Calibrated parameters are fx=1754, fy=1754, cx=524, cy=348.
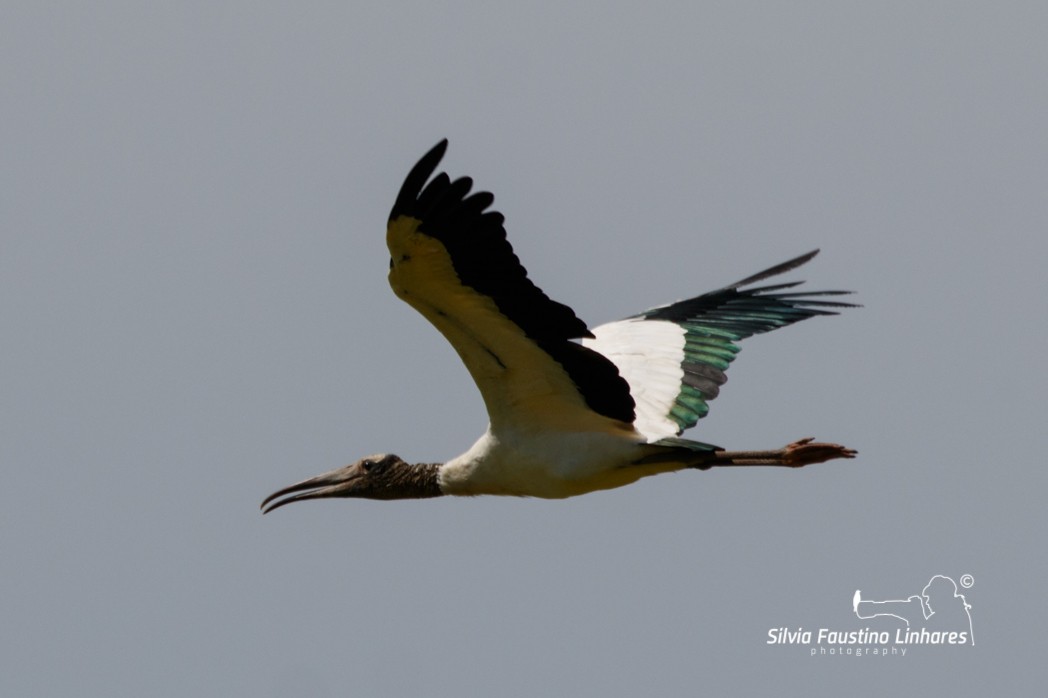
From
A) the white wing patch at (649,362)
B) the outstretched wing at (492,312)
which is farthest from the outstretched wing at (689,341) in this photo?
the outstretched wing at (492,312)

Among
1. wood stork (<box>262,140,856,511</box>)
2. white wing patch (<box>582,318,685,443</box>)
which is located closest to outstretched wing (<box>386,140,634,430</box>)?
wood stork (<box>262,140,856,511</box>)

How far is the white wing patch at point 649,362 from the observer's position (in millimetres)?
11539

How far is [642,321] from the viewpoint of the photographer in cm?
1304

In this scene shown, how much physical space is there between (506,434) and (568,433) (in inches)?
15.2

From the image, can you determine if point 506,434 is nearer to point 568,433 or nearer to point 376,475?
point 568,433

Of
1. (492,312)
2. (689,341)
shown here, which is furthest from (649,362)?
(492,312)

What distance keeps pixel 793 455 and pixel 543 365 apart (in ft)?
5.95

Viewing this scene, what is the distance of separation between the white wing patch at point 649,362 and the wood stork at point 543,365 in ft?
0.05

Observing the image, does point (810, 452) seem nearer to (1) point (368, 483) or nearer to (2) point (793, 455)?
(2) point (793, 455)

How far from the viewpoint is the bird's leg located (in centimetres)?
1102

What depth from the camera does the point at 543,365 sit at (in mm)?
10383

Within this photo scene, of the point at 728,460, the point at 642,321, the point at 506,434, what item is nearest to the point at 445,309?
the point at 506,434

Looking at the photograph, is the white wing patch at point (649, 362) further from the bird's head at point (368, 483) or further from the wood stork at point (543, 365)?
the bird's head at point (368, 483)

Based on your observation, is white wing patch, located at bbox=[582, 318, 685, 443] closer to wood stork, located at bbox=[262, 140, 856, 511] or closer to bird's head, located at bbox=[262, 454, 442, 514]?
wood stork, located at bbox=[262, 140, 856, 511]
